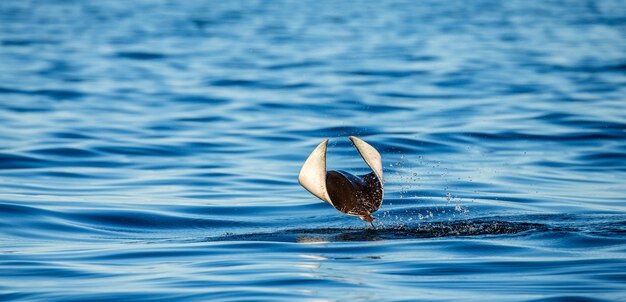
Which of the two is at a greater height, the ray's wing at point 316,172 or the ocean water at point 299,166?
the ray's wing at point 316,172

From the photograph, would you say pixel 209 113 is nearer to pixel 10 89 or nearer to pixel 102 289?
pixel 10 89

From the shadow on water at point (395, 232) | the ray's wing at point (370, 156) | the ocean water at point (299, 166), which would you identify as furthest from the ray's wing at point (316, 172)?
the shadow on water at point (395, 232)

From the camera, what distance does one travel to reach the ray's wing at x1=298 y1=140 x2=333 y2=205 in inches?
278

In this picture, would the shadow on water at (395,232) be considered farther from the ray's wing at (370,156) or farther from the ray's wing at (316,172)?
the ray's wing at (316,172)

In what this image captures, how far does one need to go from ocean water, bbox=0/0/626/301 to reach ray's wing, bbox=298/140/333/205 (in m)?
0.53

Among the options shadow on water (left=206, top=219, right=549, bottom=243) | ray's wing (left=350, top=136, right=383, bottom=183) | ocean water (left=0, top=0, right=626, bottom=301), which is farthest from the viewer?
shadow on water (left=206, top=219, right=549, bottom=243)

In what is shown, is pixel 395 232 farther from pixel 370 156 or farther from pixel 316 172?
pixel 316 172

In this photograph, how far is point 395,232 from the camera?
8570 mm

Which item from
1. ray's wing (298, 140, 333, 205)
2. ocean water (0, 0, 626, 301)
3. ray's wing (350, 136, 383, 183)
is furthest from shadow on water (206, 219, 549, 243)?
ray's wing (298, 140, 333, 205)

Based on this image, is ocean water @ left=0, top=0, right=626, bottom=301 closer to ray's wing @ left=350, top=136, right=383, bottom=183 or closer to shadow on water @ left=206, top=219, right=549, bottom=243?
shadow on water @ left=206, top=219, right=549, bottom=243

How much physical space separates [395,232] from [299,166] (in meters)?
4.91

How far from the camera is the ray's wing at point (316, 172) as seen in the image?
705cm

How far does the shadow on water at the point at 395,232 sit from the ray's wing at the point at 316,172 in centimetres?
119

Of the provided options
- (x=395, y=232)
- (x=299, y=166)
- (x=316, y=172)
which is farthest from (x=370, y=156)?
(x=299, y=166)
